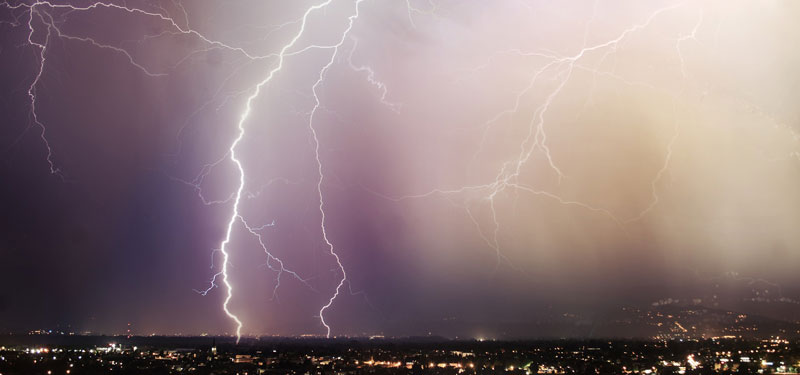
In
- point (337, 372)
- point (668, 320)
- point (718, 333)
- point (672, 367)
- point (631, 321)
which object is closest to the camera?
point (337, 372)

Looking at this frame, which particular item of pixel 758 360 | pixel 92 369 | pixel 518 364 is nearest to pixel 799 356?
pixel 758 360

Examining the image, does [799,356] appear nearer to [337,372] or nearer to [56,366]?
[337,372]

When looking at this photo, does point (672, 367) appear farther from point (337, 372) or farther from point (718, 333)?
point (718, 333)

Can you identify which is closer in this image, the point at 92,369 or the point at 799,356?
the point at 92,369

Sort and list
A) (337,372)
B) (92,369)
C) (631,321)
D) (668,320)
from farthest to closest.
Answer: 1. (631,321)
2. (668,320)
3. (337,372)
4. (92,369)

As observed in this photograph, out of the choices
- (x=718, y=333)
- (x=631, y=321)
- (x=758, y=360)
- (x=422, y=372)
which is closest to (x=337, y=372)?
(x=422, y=372)

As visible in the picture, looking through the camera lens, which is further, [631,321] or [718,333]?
[631,321]

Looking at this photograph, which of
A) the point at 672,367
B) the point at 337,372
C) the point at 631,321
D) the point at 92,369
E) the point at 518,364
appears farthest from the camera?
the point at 631,321

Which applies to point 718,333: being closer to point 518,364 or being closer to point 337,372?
point 518,364

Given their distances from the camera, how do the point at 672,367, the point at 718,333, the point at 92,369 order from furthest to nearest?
1. the point at 718,333
2. the point at 672,367
3. the point at 92,369
